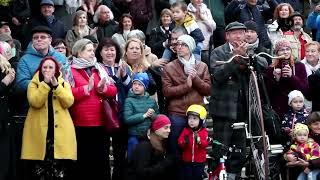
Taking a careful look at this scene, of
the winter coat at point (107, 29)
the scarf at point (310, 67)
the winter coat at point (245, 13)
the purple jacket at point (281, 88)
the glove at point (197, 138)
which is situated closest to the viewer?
the glove at point (197, 138)

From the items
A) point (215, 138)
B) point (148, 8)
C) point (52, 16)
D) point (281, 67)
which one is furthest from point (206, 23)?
point (215, 138)

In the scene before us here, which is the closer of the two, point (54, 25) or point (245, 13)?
point (54, 25)

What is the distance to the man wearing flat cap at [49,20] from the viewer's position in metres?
15.0

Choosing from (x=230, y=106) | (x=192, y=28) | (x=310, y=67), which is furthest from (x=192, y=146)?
(x=192, y=28)

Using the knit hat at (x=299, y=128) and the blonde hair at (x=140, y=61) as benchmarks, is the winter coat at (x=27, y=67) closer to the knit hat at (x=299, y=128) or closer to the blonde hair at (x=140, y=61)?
the blonde hair at (x=140, y=61)

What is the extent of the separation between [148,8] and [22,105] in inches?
236

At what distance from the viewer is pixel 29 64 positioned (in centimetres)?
1097

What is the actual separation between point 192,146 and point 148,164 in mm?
750

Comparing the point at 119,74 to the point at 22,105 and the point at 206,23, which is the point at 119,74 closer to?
the point at 22,105

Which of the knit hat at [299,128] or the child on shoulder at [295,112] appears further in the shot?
the child on shoulder at [295,112]

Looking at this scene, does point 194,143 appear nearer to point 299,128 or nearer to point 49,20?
point 299,128

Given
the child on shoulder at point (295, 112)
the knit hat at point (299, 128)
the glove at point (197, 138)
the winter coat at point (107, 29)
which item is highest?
the winter coat at point (107, 29)

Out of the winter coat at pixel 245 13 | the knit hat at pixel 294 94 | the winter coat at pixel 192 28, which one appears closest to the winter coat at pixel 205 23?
the winter coat at pixel 245 13

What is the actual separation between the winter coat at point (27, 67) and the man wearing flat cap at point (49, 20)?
3.79m
